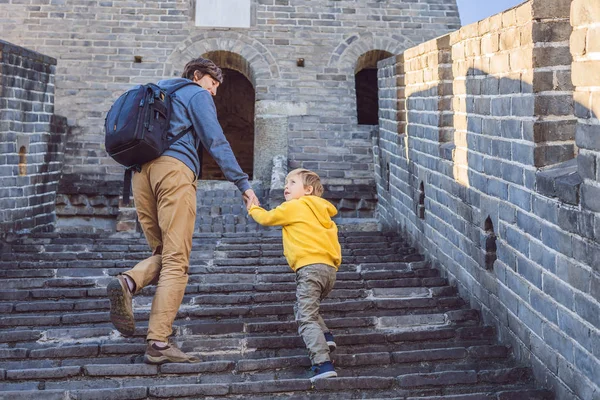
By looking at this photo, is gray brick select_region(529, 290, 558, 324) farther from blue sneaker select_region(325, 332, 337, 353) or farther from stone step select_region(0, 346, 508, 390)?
blue sneaker select_region(325, 332, 337, 353)

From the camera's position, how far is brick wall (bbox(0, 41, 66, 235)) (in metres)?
7.82

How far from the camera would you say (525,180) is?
14.0ft

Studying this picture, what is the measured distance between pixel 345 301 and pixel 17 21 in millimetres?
9431

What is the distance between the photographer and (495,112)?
4766 mm

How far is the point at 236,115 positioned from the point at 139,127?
13346 mm

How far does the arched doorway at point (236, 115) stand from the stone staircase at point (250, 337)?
1061 cm

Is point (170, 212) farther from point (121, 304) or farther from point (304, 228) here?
point (304, 228)

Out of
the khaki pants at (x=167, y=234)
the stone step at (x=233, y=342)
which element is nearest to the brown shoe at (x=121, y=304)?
the khaki pants at (x=167, y=234)

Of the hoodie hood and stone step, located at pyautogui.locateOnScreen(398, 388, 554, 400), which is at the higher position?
the hoodie hood

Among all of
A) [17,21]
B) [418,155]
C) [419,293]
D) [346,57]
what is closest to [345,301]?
[419,293]

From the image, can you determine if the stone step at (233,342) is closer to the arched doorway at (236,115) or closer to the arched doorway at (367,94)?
the arched doorway at (367,94)

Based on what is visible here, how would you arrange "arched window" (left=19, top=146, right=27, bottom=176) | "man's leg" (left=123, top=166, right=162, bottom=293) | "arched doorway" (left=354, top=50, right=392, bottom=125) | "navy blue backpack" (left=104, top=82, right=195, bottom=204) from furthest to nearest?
A: "arched doorway" (left=354, top=50, right=392, bottom=125) < "arched window" (left=19, top=146, right=27, bottom=176) < "man's leg" (left=123, top=166, right=162, bottom=293) < "navy blue backpack" (left=104, top=82, right=195, bottom=204)

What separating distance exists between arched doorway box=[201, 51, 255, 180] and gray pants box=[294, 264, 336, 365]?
12276 millimetres

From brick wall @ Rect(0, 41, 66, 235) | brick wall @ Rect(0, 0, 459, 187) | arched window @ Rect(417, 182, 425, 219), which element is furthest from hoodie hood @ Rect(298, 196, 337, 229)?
brick wall @ Rect(0, 0, 459, 187)
